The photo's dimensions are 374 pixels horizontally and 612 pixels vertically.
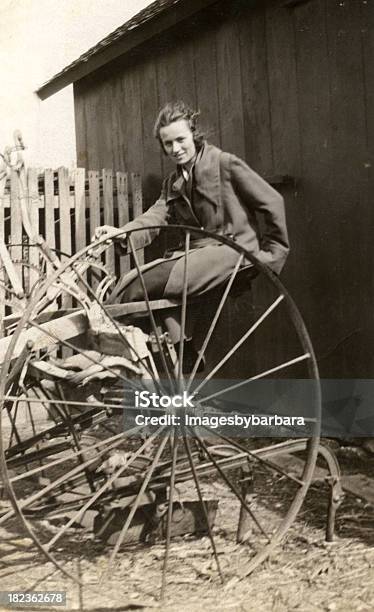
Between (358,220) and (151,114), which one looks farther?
(151,114)

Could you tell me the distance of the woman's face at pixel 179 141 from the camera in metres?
2.78

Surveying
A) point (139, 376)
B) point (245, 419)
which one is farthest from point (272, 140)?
point (139, 376)

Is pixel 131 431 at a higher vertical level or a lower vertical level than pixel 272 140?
lower

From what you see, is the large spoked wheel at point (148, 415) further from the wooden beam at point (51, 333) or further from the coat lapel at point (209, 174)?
the coat lapel at point (209, 174)

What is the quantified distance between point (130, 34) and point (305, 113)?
1.63 metres

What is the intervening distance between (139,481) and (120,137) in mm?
3263

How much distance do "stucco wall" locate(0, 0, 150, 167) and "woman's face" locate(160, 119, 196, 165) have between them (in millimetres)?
1001

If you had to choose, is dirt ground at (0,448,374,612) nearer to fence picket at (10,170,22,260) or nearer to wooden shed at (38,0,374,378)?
wooden shed at (38,0,374,378)

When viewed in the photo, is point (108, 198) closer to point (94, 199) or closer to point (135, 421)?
point (94, 199)

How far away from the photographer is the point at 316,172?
3783 millimetres

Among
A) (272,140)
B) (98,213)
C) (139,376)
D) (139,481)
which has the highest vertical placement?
(272,140)

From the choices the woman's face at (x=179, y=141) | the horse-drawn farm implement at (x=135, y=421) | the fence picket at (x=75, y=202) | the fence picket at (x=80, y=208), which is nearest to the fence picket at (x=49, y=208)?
the fence picket at (x=75, y=202)

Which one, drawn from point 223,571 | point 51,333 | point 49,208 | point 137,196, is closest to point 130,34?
point 137,196

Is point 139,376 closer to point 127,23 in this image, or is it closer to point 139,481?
point 139,481
